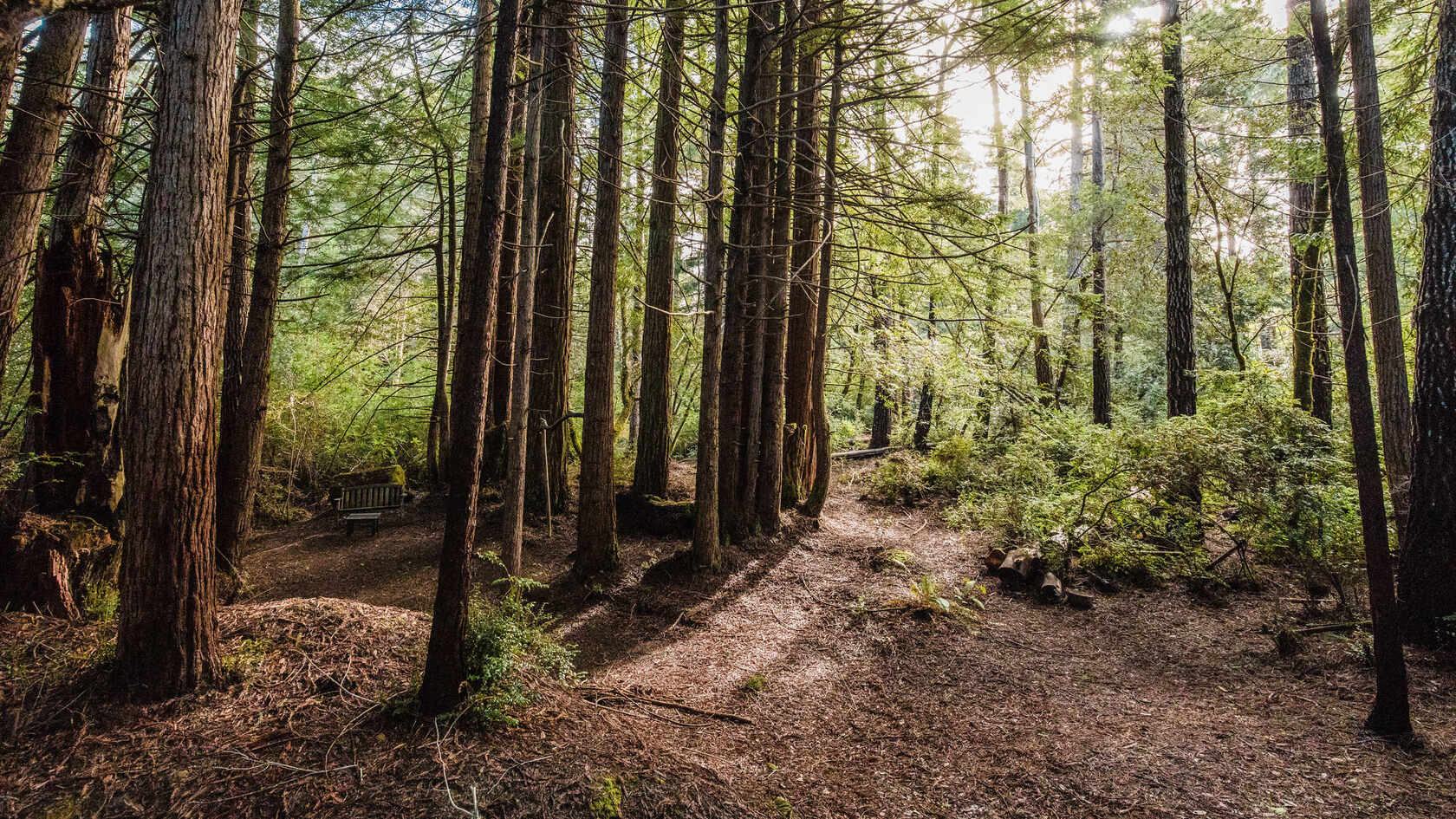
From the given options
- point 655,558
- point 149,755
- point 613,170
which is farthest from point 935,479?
point 149,755

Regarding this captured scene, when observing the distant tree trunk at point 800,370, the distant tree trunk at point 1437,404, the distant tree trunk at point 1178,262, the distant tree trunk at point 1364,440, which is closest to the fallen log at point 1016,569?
the distant tree trunk at point 1437,404

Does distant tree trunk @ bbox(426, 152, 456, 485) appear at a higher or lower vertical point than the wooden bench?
higher

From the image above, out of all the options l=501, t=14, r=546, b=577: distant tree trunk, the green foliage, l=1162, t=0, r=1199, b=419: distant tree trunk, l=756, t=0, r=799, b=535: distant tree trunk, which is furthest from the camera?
l=1162, t=0, r=1199, b=419: distant tree trunk

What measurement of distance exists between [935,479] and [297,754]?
1197cm

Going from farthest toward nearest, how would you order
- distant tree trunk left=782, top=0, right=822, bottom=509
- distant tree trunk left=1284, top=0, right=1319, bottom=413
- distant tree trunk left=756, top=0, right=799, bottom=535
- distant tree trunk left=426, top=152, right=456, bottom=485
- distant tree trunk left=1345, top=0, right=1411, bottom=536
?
distant tree trunk left=426, top=152, right=456, bottom=485 → distant tree trunk left=782, top=0, right=822, bottom=509 → distant tree trunk left=1284, top=0, right=1319, bottom=413 → distant tree trunk left=756, top=0, right=799, bottom=535 → distant tree trunk left=1345, top=0, right=1411, bottom=536

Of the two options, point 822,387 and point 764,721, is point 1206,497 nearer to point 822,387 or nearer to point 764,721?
point 822,387

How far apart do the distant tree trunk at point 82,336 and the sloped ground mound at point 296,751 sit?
1.23m

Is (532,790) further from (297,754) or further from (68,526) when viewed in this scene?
(68,526)

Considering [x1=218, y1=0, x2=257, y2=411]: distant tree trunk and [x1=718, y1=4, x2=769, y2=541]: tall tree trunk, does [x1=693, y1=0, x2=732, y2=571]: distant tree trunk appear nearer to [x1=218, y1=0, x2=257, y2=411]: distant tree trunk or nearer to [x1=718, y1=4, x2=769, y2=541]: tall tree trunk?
[x1=718, y1=4, x2=769, y2=541]: tall tree trunk

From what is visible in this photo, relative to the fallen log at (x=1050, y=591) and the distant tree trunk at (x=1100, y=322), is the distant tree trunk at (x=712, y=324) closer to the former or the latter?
the fallen log at (x=1050, y=591)

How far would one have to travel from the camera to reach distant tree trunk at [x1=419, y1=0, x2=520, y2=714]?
11.4ft

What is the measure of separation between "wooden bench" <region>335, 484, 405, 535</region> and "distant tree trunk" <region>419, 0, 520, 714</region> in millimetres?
7938

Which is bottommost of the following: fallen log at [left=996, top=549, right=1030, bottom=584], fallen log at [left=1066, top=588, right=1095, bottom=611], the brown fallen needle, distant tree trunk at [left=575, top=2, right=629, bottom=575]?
the brown fallen needle

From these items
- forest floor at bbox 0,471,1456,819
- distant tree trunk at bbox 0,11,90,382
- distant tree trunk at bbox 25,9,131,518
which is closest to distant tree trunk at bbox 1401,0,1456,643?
forest floor at bbox 0,471,1456,819
